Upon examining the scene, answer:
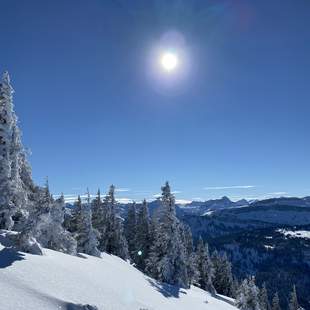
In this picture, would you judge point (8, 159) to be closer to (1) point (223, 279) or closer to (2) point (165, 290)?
(2) point (165, 290)

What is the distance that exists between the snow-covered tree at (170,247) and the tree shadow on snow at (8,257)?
93.5 ft

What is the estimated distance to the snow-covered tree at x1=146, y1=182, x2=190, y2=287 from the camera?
159 feet

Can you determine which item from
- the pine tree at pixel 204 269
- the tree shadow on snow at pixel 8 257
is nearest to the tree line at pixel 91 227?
the pine tree at pixel 204 269

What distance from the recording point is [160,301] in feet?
90.8

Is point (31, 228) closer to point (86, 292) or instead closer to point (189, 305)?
point (86, 292)

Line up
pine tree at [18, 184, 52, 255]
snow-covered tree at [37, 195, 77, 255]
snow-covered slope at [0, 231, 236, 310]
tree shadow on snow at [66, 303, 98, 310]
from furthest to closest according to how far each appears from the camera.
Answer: snow-covered tree at [37, 195, 77, 255]
pine tree at [18, 184, 52, 255]
tree shadow on snow at [66, 303, 98, 310]
snow-covered slope at [0, 231, 236, 310]

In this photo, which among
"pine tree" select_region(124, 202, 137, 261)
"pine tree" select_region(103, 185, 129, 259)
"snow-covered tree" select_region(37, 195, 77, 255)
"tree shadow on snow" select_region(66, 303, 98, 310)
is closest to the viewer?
"tree shadow on snow" select_region(66, 303, 98, 310)

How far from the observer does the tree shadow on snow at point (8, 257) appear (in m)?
19.7

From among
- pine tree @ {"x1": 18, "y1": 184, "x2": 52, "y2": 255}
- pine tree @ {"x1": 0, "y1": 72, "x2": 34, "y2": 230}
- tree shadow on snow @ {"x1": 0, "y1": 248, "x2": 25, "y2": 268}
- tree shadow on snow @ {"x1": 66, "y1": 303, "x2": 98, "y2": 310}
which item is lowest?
tree shadow on snow @ {"x1": 66, "y1": 303, "x2": 98, "y2": 310}

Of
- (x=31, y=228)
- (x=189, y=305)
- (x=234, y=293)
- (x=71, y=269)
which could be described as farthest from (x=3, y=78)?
(x=234, y=293)

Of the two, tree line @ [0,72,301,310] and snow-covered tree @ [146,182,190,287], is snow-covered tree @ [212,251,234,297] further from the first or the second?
snow-covered tree @ [146,182,190,287]

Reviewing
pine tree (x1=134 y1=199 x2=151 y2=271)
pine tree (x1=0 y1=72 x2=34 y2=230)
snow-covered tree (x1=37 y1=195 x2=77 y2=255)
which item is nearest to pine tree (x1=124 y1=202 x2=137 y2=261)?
pine tree (x1=134 y1=199 x2=151 y2=271)

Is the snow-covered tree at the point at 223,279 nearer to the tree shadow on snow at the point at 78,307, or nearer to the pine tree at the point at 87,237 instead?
the pine tree at the point at 87,237

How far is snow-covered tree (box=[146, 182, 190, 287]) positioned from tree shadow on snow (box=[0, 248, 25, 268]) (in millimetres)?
28510
